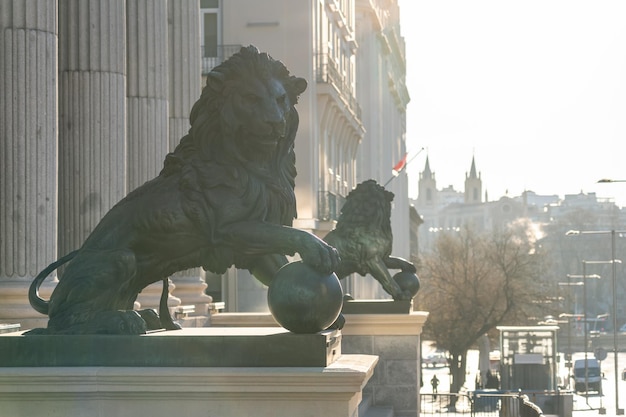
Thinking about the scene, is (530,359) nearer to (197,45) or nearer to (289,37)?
(289,37)

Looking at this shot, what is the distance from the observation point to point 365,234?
Result: 793 inches

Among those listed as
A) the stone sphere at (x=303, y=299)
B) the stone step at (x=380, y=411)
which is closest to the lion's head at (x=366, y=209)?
the stone step at (x=380, y=411)

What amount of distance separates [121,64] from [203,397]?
35.8 feet

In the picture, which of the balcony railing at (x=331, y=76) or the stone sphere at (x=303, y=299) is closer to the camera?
the stone sphere at (x=303, y=299)

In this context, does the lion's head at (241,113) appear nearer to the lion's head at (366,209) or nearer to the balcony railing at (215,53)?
the lion's head at (366,209)

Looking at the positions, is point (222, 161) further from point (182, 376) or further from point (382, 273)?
point (382, 273)

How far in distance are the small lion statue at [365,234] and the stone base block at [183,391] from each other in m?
11.9

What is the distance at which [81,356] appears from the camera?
318 inches

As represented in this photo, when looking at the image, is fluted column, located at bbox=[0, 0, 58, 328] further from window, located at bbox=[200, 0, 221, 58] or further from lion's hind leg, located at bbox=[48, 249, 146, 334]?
window, located at bbox=[200, 0, 221, 58]

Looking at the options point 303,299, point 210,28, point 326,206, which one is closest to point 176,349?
point 303,299

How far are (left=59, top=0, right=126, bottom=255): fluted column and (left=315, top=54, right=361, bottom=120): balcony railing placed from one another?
2470 centimetres

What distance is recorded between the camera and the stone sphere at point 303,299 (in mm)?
7754

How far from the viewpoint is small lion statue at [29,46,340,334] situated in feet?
28.3

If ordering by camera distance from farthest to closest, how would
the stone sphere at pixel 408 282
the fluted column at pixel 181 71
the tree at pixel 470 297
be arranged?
1. the tree at pixel 470 297
2. the fluted column at pixel 181 71
3. the stone sphere at pixel 408 282
